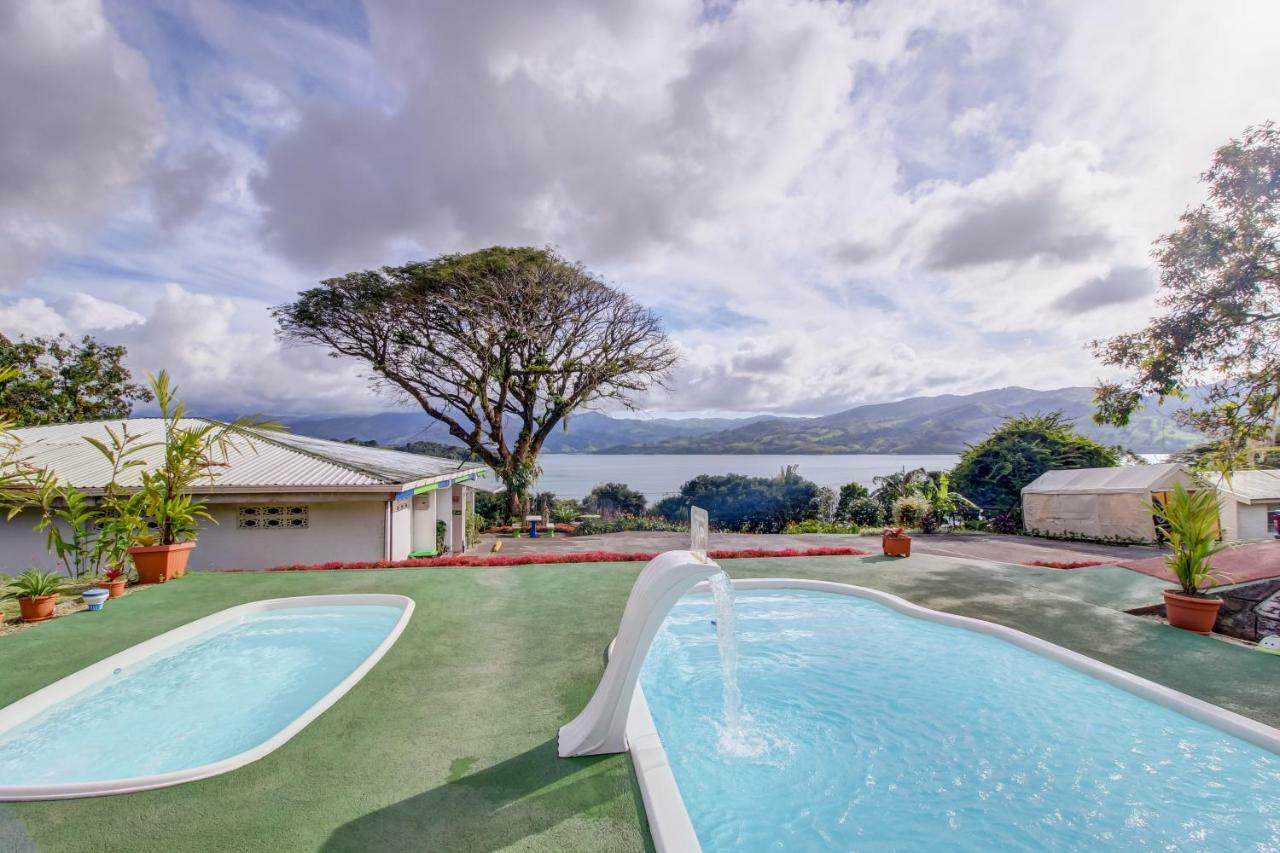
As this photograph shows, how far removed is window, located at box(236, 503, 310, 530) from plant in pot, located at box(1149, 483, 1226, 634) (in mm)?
13893

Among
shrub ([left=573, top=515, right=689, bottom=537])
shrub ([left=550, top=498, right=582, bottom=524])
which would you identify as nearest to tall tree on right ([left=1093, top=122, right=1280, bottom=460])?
shrub ([left=573, top=515, right=689, bottom=537])

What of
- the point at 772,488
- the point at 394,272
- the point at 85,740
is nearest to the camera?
the point at 85,740

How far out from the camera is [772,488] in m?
27.6

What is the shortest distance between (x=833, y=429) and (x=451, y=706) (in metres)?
120

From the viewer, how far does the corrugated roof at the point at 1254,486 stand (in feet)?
48.4

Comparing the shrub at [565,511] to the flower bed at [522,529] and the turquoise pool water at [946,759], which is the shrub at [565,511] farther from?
the turquoise pool water at [946,759]

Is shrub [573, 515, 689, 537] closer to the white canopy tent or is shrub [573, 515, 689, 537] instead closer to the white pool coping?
the white canopy tent

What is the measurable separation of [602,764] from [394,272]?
77.5 ft

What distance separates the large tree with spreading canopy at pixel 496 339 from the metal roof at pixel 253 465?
917cm

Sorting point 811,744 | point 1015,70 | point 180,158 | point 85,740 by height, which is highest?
point 1015,70

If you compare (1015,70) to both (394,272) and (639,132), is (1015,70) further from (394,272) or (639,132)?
(394,272)

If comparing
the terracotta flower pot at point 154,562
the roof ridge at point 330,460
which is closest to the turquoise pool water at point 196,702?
the terracotta flower pot at point 154,562

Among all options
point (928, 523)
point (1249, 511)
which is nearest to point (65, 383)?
point (928, 523)

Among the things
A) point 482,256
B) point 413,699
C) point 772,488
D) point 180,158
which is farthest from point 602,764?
point 772,488
